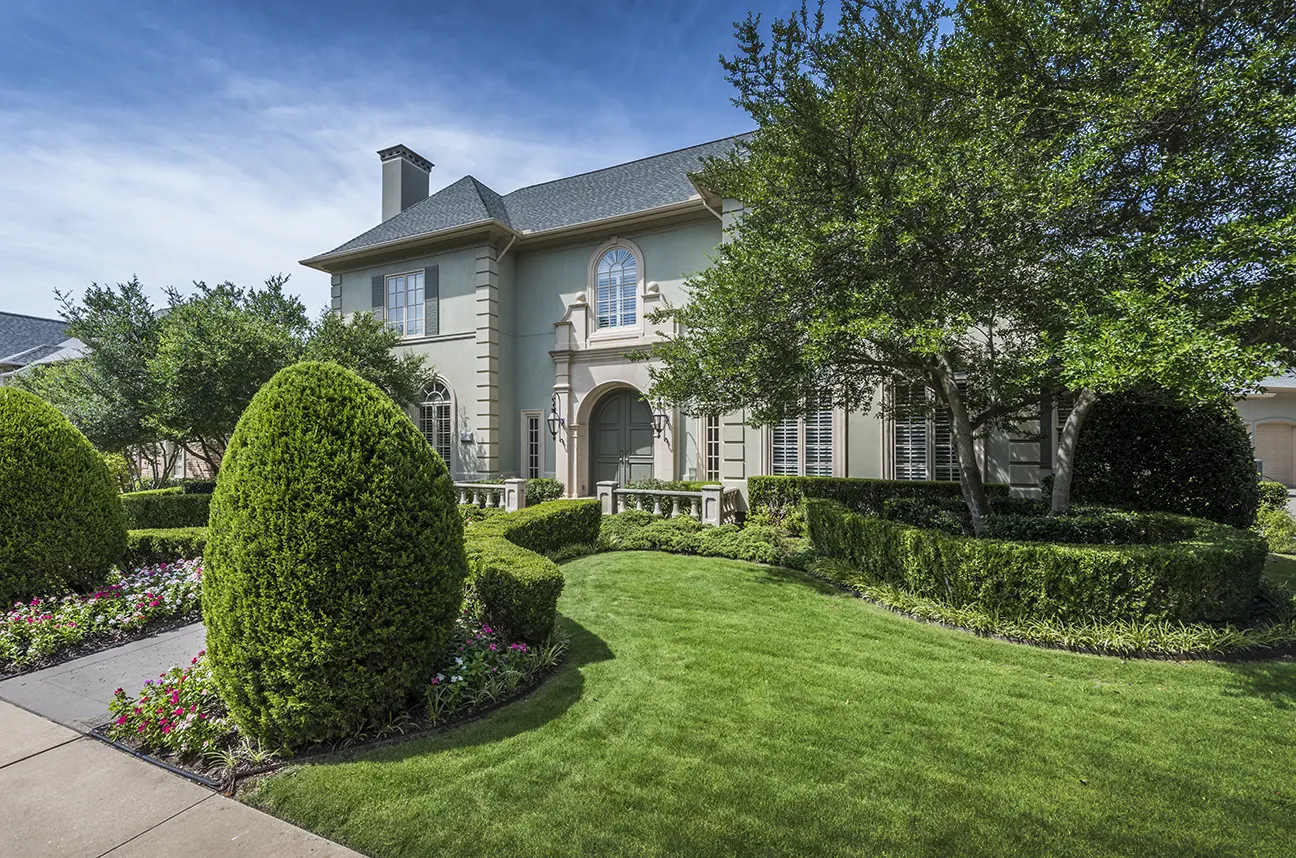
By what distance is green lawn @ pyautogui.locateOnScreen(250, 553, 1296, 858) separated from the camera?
112 inches

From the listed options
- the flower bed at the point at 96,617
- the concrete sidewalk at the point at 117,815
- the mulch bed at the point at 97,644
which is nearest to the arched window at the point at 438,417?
the flower bed at the point at 96,617

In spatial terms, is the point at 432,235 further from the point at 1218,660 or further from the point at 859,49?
the point at 1218,660

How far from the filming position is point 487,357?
1500cm

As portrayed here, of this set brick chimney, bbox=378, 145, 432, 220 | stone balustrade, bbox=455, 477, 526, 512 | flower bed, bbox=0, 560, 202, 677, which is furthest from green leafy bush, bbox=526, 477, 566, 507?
brick chimney, bbox=378, 145, 432, 220

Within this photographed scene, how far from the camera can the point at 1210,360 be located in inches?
180

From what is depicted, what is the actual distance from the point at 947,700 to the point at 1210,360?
359 centimetres

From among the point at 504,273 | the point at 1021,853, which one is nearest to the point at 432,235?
the point at 504,273

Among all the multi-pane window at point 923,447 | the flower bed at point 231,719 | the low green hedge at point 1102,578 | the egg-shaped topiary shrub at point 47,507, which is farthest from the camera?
the multi-pane window at point 923,447

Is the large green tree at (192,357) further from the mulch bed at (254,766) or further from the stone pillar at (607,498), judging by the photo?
the mulch bed at (254,766)

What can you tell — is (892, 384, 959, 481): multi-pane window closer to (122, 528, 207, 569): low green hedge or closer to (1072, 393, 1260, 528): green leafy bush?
(1072, 393, 1260, 528): green leafy bush

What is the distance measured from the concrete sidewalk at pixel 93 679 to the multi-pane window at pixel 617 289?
35.2ft

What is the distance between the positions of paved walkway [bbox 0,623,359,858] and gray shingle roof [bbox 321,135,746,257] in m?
12.9

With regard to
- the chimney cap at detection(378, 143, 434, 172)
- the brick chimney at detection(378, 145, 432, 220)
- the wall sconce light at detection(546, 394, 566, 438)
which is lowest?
the wall sconce light at detection(546, 394, 566, 438)

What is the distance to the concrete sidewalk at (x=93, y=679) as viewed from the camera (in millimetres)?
4148
